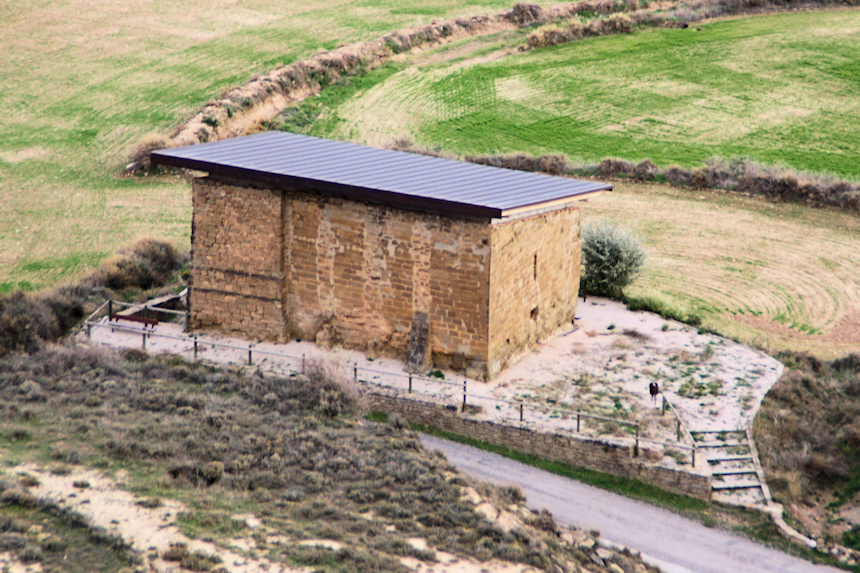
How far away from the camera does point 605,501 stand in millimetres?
18641

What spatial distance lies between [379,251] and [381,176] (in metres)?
1.68

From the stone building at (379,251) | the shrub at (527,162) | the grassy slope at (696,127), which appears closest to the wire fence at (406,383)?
the stone building at (379,251)

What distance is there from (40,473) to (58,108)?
29864 mm

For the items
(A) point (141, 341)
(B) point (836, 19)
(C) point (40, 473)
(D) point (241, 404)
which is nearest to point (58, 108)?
(A) point (141, 341)

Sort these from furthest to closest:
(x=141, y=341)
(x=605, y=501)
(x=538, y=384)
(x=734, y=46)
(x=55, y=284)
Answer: (x=734, y=46) → (x=55, y=284) → (x=141, y=341) → (x=538, y=384) → (x=605, y=501)

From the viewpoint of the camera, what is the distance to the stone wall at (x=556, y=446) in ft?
61.8

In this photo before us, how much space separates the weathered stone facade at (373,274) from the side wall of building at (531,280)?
4 centimetres

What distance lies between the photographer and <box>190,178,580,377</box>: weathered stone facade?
2142cm

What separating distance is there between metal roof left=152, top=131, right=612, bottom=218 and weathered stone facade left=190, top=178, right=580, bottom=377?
0.52m

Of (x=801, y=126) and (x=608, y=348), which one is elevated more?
(x=801, y=126)

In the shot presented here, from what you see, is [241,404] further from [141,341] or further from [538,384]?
[538,384]

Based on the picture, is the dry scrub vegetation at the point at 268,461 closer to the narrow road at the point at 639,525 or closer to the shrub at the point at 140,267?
the narrow road at the point at 639,525

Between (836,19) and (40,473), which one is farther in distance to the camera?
(836,19)

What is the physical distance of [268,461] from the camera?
57.1 feet
